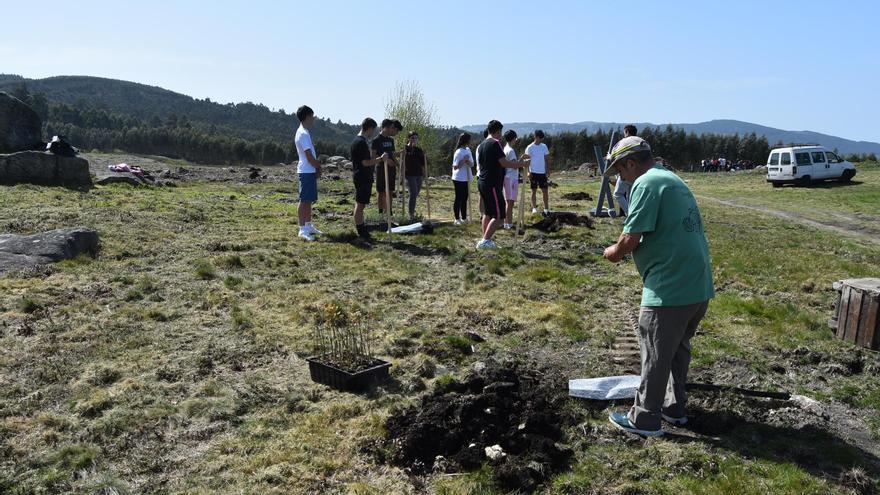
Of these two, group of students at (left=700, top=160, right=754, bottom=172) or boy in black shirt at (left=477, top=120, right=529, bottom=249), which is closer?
boy in black shirt at (left=477, top=120, right=529, bottom=249)

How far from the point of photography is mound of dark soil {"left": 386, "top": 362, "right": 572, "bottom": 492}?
13.4ft

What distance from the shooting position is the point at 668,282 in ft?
13.8

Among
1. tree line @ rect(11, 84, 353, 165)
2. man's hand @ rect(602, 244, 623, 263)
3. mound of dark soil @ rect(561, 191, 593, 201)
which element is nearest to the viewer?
man's hand @ rect(602, 244, 623, 263)

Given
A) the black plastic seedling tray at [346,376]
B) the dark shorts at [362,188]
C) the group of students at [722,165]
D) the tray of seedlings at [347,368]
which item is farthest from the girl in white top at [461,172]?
the group of students at [722,165]

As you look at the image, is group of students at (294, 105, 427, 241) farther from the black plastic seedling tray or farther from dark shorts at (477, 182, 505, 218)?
the black plastic seedling tray

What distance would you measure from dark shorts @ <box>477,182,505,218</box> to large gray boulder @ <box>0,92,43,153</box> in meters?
15.7

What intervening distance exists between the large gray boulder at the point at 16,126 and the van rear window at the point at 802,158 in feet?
104

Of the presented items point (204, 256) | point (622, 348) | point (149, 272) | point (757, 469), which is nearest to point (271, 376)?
point (622, 348)

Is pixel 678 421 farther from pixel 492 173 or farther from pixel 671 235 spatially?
pixel 492 173

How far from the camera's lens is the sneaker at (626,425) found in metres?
4.45

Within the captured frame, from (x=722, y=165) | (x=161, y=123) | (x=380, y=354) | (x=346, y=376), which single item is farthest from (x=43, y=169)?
(x=161, y=123)

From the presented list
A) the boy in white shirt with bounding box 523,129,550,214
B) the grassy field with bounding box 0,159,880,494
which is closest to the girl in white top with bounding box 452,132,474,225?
the boy in white shirt with bounding box 523,129,550,214

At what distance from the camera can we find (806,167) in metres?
31.9

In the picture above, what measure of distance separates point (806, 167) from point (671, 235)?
3226 cm
